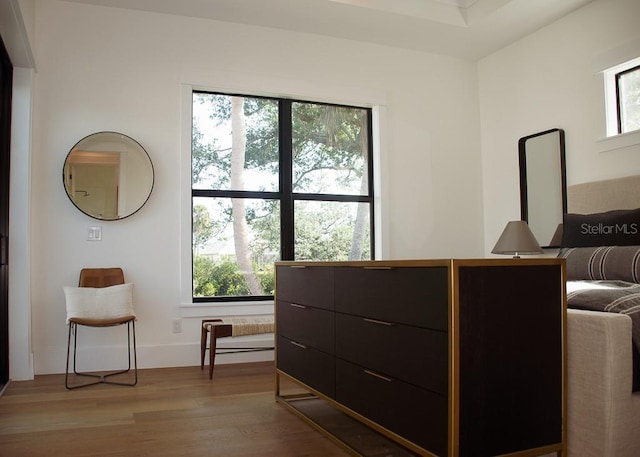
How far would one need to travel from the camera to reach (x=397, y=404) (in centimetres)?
190

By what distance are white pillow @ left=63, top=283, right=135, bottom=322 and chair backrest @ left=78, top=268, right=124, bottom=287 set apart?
0.23 m

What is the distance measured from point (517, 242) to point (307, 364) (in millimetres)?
2250

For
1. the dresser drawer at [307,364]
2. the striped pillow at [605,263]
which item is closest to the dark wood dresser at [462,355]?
the dresser drawer at [307,364]

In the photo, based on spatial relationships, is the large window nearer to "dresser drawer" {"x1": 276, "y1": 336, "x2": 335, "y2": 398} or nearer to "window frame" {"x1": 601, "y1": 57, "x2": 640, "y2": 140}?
"dresser drawer" {"x1": 276, "y1": 336, "x2": 335, "y2": 398}

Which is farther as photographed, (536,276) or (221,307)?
(221,307)

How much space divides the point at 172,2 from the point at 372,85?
1.93 meters

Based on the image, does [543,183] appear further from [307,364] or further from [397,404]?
[397,404]

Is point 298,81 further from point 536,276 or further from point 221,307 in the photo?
point 536,276

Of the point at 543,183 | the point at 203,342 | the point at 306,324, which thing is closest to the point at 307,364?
the point at 306,324

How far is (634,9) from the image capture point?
→ 3.94 m

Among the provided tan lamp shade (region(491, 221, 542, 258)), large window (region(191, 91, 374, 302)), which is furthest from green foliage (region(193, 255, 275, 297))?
tan lamp shade (region(491, 221, 542, 258))

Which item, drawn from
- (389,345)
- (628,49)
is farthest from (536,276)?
(628,49)

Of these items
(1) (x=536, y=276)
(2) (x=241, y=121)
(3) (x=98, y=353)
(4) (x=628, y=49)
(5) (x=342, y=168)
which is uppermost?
(4) (x=628, y=49)

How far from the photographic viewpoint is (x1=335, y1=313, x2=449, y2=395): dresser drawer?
5.57 ft
